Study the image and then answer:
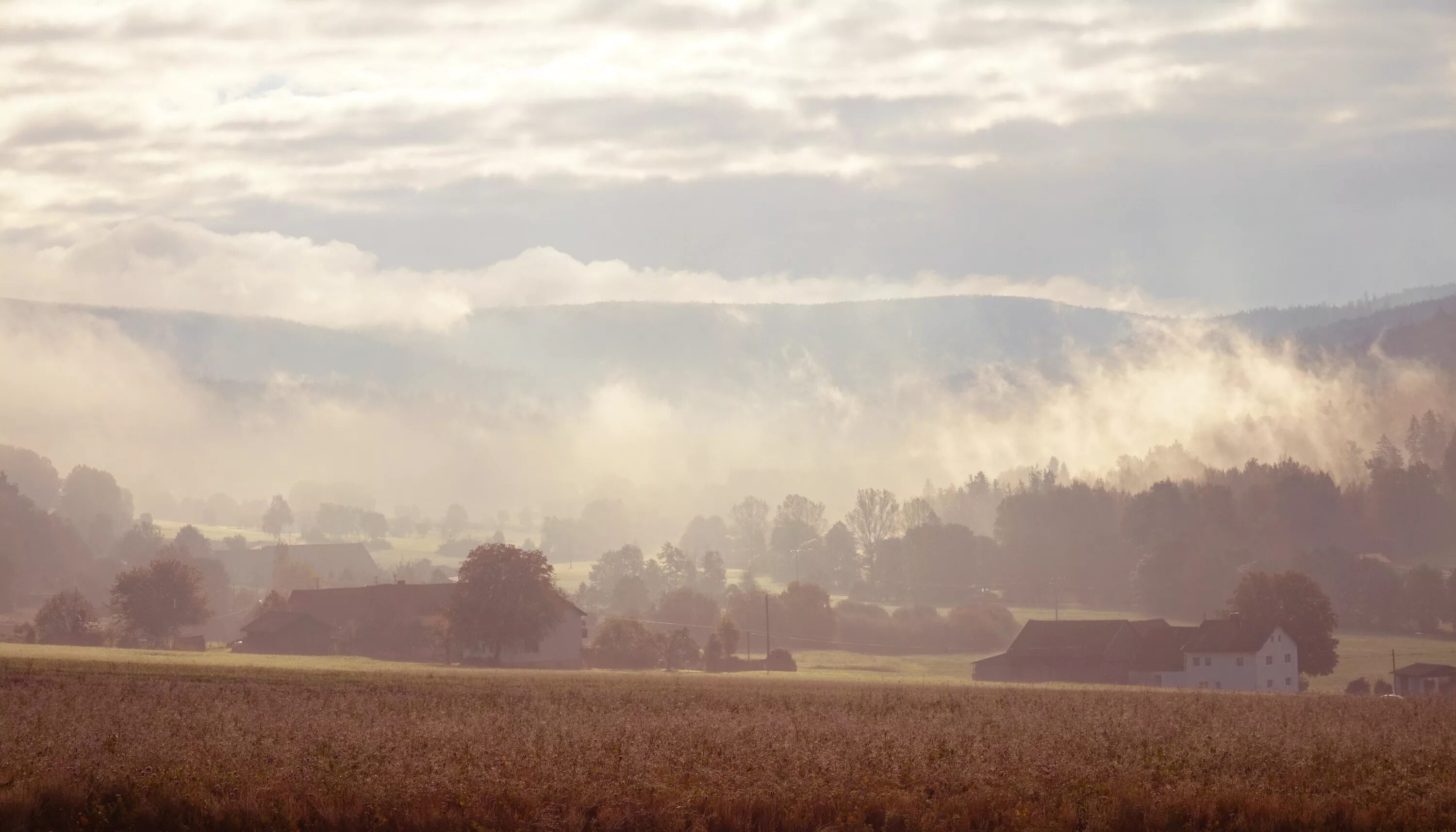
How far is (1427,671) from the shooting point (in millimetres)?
109375

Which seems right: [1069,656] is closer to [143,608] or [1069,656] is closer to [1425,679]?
[1425,679]

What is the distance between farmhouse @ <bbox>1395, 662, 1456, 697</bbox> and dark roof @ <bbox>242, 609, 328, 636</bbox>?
84920mm

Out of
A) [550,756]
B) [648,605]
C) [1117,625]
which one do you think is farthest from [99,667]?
[648,605]

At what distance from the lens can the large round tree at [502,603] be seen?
105 m

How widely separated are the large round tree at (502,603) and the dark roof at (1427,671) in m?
64.0

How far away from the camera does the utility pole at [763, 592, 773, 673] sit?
383 feet

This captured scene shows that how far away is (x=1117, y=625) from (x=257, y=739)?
102 m

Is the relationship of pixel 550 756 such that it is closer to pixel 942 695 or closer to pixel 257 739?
pixel 257 739

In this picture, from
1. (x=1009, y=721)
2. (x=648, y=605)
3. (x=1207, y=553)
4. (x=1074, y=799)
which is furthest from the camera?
(x=1207, y=553)

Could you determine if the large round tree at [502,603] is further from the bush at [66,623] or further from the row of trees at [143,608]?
the row of trees at [143,608]

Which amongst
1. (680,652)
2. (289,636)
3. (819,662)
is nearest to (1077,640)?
(819,662)

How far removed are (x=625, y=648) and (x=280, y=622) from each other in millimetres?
30234

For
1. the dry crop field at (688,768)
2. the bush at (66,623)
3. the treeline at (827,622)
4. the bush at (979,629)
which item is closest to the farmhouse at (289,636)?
the bush at (66,623)

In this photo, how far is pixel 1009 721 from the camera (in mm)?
40125
